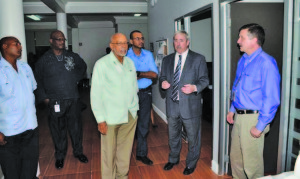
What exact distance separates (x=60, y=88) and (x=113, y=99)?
42.1 inches

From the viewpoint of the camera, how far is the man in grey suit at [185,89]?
274 cm

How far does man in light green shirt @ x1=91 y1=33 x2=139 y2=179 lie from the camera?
7.55ft

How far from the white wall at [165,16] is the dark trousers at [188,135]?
1426 mm

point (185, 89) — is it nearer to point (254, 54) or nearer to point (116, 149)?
point (254, 54)

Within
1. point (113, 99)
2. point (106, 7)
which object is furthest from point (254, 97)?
point (106, 7)

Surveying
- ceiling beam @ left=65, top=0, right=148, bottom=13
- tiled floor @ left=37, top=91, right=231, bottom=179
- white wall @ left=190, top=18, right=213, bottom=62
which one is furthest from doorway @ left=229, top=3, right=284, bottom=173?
ceiling beam @ left=65, top=0, right=148, bottom=13

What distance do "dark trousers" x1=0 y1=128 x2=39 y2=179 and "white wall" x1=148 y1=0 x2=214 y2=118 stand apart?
96.2 inches

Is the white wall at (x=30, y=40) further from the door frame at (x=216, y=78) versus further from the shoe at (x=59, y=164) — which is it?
the door frame at (x=216, y=78)

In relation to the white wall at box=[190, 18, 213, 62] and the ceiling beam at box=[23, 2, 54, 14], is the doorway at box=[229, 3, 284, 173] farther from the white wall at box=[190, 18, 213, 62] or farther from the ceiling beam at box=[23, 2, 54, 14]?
the ceiling beam at box=[23, 2, 54, 14]

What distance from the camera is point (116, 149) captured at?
2572mm

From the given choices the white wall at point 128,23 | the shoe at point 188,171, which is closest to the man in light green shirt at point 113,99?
the shoe at point 188,171

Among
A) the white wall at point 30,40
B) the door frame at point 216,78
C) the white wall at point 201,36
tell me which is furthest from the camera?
the white wall at point 30,40

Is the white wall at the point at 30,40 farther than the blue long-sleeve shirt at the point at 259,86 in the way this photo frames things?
Yes

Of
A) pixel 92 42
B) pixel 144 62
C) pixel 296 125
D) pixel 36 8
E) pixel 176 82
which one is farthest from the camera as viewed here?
pixel 92 42
